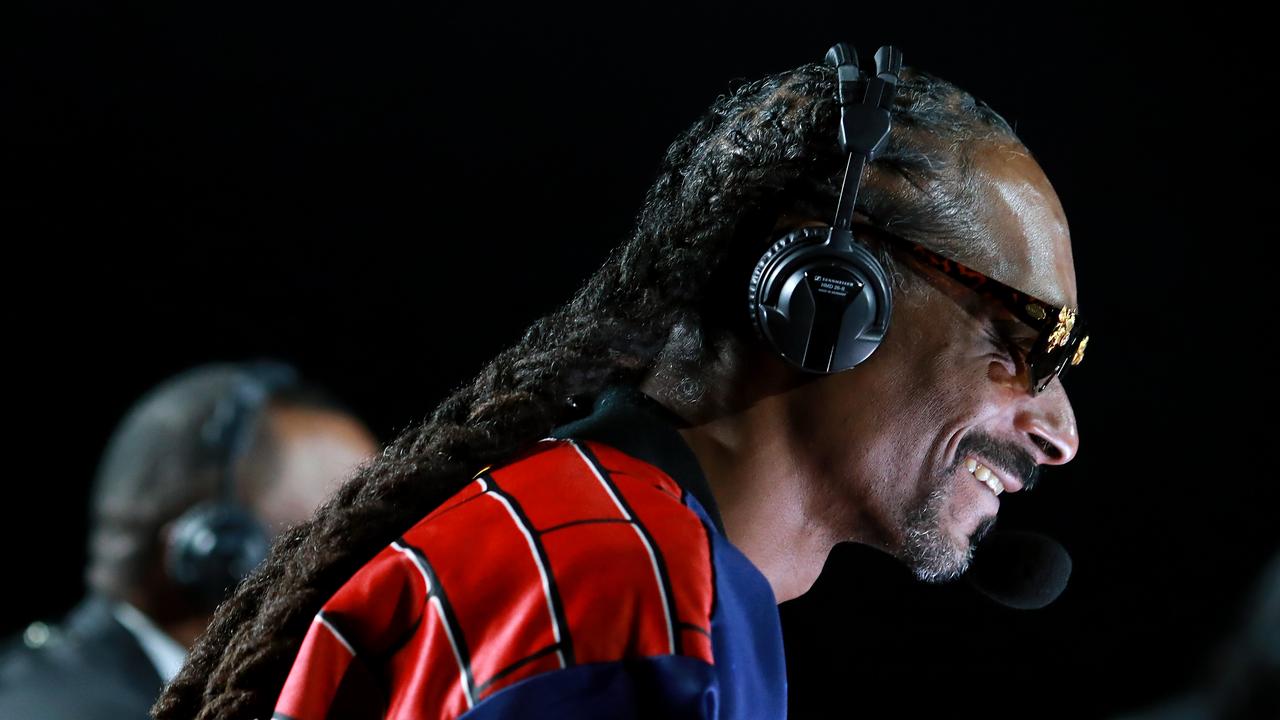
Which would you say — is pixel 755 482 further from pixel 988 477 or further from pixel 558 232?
pixel 558 232

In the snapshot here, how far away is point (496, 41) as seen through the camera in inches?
155

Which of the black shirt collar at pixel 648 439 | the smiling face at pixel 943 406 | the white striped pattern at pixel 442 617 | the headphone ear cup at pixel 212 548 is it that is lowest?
the headphone ear cup at pixel 212 548

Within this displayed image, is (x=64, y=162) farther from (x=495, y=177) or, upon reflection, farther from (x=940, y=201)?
(x=940, y=201)

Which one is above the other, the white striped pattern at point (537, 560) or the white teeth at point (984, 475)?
the white striped pattern at point (537, 560)

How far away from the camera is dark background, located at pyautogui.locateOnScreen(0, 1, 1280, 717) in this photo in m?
3.74

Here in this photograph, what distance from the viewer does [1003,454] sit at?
1720mm

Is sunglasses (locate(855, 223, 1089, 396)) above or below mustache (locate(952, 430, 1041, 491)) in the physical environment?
above

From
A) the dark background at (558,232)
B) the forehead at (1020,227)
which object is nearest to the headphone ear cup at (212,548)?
the dark background at (558,232)

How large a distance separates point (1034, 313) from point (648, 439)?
53 cm

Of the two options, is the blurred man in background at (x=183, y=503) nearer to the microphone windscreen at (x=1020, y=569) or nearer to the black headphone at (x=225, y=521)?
the black headphone at (x=225, y=521)

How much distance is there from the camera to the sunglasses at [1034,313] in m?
1.63

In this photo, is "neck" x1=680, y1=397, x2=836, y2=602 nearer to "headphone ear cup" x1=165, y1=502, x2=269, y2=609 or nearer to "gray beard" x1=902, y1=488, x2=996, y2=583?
"gray beard" x1=902, y1=488, x2=996, y2=583

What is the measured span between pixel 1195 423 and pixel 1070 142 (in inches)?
33.7

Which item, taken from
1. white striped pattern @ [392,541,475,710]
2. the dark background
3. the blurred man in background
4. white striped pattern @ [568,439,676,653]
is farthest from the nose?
the dark background
